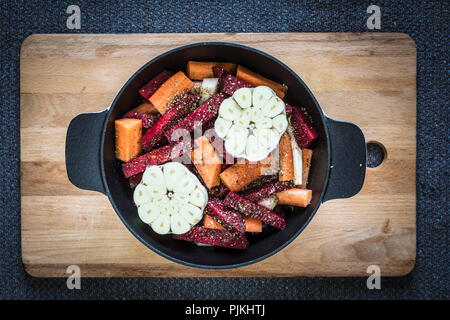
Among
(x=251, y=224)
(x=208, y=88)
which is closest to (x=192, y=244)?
(x=251, y=224)

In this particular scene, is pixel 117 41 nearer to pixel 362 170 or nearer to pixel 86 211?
pixel 86 211

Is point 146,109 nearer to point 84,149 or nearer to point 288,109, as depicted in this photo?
point 84,149

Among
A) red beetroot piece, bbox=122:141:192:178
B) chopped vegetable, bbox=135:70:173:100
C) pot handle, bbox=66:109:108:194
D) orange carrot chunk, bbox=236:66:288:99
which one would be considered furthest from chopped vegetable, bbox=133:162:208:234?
orange carrot chunk, bbox=236:66:288:99

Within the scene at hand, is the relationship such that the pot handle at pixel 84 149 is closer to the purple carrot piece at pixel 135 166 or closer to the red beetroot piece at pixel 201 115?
the purple carrot piece at pixel 135 166

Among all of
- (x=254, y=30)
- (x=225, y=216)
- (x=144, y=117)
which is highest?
(x=254, y=30)

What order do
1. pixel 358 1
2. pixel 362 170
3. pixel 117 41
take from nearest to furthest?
1. pixel 362 170
2. pixel 117 41
3. pixel 358 1

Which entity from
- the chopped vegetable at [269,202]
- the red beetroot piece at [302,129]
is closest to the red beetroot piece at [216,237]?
the chopped vegetable at [269,202]
